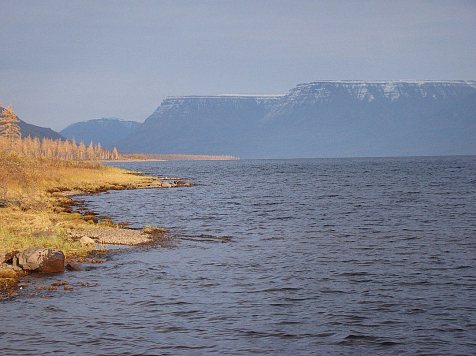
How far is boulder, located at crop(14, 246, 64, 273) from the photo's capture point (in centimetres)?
2050

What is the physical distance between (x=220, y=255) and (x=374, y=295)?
8964 mm

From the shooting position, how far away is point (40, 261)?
20484 mm

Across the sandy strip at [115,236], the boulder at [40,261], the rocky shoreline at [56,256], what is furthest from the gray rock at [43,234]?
the boulder at [40,261]

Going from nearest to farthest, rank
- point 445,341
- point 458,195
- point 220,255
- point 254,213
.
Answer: point 445,341, point 220,255, point 254,213, point 458,195

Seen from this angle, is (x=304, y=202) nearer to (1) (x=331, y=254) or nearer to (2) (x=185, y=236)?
(2) (x=185, y=236)

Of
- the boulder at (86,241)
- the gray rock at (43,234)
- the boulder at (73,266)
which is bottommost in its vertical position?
the boulder at (73,266)

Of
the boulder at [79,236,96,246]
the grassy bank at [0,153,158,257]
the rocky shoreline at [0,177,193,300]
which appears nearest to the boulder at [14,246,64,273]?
the rocky shoreline at [0,177,193,300]

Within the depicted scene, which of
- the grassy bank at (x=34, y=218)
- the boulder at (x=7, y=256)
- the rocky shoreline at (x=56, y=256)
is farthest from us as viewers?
the grassy bank at (x=34, y=218)

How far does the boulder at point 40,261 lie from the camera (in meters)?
20.5

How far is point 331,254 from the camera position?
83.2 feet

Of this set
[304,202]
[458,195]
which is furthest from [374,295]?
[458,195]

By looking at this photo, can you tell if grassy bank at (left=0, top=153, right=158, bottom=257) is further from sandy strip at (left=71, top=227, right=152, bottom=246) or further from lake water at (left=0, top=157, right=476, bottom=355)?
lake water at (left=0, top=157, right=476, bottom=355)

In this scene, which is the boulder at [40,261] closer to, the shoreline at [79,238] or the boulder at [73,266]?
the shoreline at [79,238]

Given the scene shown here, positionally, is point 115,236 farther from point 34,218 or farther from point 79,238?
point 34,218
